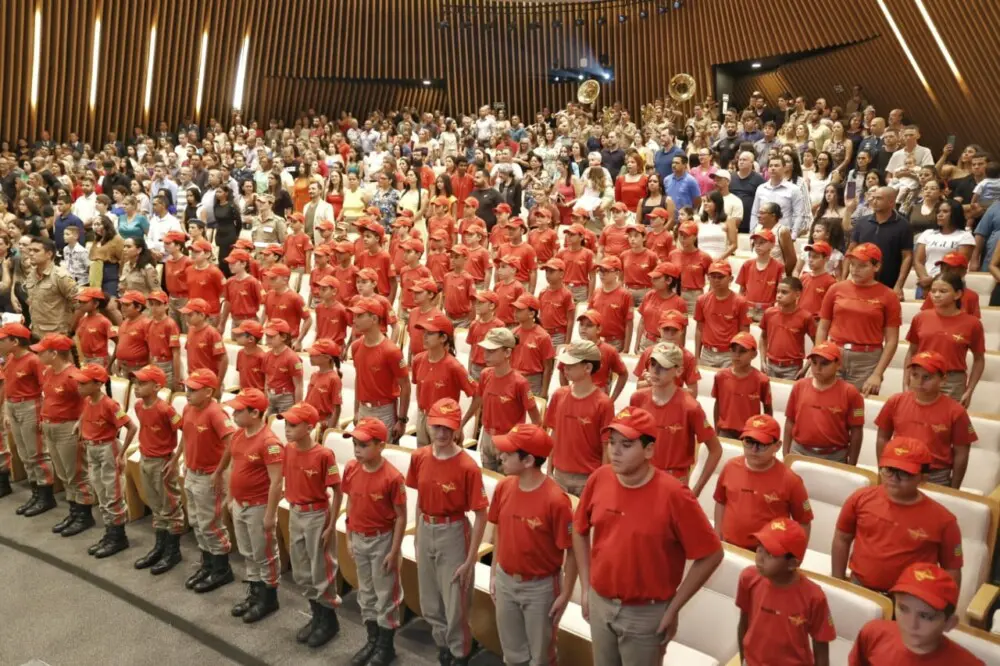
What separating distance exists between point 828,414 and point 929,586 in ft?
6.03

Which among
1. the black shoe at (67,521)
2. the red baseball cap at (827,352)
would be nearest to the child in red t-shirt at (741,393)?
the red baseball cap at (827,352)

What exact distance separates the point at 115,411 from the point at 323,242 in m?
3.83

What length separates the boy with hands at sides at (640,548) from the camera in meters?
2.88

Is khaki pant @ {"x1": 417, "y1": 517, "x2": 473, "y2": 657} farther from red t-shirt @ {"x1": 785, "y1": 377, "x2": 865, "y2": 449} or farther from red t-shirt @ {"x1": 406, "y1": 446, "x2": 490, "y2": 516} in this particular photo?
red t-shirt @ {"x1": 785, "y1": 377, "x2": 865, "y2": 449}

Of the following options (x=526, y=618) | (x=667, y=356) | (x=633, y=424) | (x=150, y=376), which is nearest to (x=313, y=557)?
(x=526, y=618)

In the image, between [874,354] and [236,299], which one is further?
[236,299]

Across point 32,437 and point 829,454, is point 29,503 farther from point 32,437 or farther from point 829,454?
point 829,454

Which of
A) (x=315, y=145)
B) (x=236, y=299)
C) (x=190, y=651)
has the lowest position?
(x=190, y=651)

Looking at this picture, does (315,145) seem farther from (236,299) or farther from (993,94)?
(993,94)

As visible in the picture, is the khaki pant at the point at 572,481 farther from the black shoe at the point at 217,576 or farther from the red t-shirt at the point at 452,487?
the black shoe at the point at 217,576

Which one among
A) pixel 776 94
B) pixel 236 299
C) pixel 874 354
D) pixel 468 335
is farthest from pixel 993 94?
pixel 236 299

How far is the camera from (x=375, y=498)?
3.97 metres

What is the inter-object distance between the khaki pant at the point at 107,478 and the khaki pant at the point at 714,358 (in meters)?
3.95

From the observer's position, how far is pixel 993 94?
10547mm
